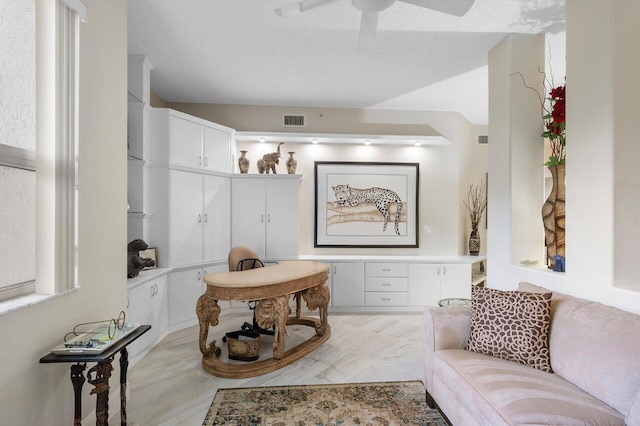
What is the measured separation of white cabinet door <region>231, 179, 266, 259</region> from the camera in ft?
14.0

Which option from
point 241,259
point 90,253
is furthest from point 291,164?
point 90,253

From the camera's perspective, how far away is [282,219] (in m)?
4.32

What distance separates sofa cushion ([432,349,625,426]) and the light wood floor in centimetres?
88

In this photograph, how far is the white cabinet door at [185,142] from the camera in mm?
3578

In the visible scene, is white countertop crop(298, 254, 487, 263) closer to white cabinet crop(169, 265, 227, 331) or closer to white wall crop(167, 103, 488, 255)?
white wall crop(167, 103, 488, 255)

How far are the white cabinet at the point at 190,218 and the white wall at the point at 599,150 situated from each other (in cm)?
358

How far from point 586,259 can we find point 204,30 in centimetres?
349

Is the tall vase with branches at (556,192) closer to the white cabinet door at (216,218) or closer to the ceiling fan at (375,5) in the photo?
the ceiling fan at (375,5)

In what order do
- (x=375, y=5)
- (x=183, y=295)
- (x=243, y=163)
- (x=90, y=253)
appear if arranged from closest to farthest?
(x=90, y=253), (x=375, y=5), (x=183, y=295), (x=243, y=163)

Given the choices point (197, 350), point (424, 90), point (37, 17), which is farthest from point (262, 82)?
point (197, 350)

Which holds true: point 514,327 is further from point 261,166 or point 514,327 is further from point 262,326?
point 261,166

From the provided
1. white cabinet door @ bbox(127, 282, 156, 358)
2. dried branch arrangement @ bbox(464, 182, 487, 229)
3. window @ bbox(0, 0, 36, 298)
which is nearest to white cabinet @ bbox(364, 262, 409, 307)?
dried branch arrangement @ bbox(464, 182, 487, 229)

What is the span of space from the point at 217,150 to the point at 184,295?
1.90m

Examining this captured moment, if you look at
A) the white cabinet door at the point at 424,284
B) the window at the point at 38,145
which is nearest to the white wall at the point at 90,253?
the window at the point at 38,145
